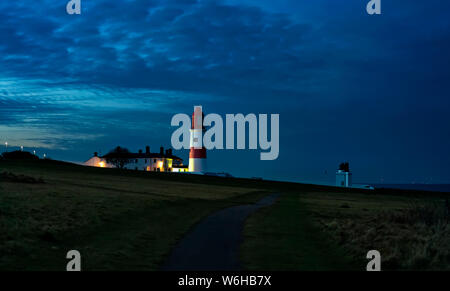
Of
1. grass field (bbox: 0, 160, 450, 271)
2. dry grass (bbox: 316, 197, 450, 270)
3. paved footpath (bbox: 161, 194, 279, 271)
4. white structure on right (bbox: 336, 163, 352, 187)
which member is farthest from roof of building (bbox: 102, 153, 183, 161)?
dry grass (bbox: 316, 197, 450, 270)

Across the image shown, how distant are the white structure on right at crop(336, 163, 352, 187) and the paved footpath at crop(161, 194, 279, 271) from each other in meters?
79.2

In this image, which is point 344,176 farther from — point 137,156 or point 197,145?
point 137,156

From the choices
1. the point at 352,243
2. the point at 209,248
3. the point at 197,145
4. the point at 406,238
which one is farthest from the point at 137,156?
the point at 406,238

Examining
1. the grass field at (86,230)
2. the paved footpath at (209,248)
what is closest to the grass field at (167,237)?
the grass field at (86,230)

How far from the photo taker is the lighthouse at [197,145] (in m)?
94.1

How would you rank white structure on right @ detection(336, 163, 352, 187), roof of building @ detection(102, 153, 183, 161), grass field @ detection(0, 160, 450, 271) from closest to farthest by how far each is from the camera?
grass field @ detection(0, 160, 450, 271) → white structure on right @ detection(336, 163, 352, 187) → roof of building @ detection(102, 153, 183, 161)

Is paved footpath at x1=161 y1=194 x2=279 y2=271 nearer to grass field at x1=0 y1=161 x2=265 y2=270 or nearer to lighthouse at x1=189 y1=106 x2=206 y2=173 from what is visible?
grass field at x1=0 y1=161 x2=265 y2=270

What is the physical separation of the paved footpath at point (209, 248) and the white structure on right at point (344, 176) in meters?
79.2

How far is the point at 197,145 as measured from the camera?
96250 millimetres

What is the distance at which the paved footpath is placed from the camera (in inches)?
559

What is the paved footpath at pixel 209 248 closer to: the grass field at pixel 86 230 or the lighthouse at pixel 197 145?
the grass field at pixel 86 230
